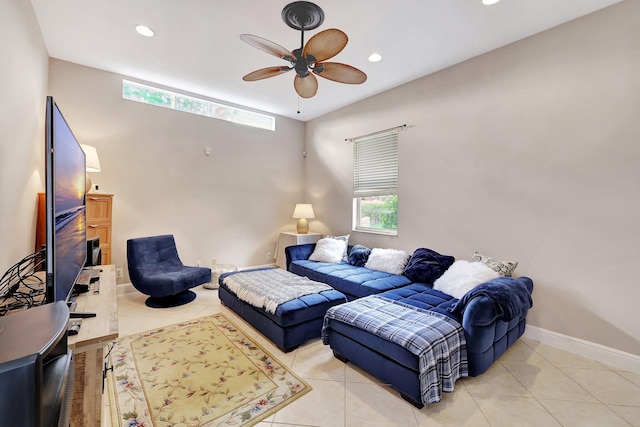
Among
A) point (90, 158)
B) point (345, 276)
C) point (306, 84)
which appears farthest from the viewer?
point (345, 276)

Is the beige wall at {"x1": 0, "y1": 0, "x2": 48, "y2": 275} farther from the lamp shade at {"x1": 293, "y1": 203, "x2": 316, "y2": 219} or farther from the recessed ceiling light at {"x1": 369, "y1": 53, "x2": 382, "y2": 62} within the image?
the lamp shade at {"x1": 293, "y1": 203, "x2": 316, "y2": 219}

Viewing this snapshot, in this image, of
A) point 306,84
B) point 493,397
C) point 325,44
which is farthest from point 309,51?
point 493,397

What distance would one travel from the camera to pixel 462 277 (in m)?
2.61

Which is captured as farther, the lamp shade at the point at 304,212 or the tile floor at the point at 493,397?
the lamp shade at the point at 304,212

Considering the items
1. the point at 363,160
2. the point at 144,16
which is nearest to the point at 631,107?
the point at 363,160

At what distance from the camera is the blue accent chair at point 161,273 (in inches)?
125

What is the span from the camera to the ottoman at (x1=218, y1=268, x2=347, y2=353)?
2375mm

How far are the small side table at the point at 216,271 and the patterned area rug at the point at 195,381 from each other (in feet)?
4.59

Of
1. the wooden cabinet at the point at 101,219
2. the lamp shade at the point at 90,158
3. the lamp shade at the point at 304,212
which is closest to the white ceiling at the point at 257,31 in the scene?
the lamp shade at the point at 90,158

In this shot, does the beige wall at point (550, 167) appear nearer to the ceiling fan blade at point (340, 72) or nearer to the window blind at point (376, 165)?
the window blind at point (376, 165)

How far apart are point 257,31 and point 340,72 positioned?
1.02 m

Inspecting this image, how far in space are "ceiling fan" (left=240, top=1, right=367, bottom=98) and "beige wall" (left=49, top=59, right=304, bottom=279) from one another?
7.11 ft

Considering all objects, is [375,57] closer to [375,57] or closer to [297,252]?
[375,57]

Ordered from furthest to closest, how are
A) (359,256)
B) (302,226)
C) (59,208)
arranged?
(302,226)
(359,256)
(59,208)
